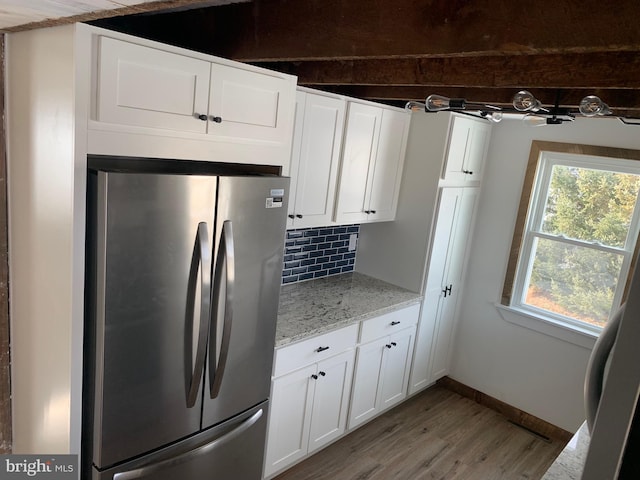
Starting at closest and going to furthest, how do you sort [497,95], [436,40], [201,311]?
1. [436,40]
2. [201,311]
3. [497,95]

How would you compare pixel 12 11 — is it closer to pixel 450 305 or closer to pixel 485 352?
pixel 450 305

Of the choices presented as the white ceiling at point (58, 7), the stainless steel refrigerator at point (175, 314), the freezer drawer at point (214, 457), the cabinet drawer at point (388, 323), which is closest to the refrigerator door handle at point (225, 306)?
the stainless steel refrigerator at point (175, 314)

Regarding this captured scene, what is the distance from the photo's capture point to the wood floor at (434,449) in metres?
2.97

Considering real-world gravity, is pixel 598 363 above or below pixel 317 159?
below

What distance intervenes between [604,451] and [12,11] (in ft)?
5.38

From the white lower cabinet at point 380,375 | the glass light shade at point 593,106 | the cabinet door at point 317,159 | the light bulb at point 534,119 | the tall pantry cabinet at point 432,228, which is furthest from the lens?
the tall pantry cabinet at point 432,228

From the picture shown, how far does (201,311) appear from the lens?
72.6 inches

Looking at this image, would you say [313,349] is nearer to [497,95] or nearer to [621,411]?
[497,95]

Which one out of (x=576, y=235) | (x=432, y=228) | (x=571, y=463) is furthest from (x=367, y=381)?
(x=576, y=235)

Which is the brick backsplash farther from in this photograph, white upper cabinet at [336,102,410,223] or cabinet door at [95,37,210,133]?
cabinet door at [95,37,210,133]

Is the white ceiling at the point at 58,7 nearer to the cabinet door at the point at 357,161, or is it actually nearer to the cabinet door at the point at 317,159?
the cabinet door at the point at 317,159

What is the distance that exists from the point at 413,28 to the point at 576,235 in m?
2.65

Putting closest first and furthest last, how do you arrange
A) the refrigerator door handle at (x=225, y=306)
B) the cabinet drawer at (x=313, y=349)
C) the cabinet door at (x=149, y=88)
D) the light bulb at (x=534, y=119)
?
1. the cabinet door at (x=149, y=88)
2. the refrigerator door handle at (x=225, y=306)
3. the light bulb at (x=534, y=119)
4. the cabinet drawer at (x=313, y=349)

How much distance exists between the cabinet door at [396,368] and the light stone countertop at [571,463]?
163cm
